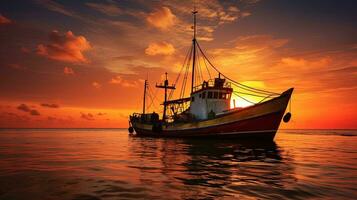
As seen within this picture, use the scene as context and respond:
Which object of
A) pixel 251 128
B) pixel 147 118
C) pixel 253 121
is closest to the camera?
pixel 253 121

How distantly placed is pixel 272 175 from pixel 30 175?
9284mm

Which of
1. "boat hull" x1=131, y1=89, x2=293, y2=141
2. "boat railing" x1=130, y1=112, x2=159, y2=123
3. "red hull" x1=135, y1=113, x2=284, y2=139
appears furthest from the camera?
"boat railing" x1=130, y1=112, x2=159, y2=123

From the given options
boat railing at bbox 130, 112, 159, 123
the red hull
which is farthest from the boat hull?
boat railing at bbox 130, 112, 159, 123

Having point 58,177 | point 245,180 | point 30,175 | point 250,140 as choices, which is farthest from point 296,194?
point 250,140

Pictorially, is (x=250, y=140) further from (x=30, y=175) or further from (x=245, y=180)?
(x=30, y=175)

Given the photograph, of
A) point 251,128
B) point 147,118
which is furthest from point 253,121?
point 147,118

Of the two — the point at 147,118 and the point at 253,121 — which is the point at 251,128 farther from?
the point at 147,118

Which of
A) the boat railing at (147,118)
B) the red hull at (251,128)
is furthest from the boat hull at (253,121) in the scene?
the boat railing at (147,118)

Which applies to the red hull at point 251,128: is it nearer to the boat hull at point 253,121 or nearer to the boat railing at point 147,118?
the boat hull at point 253,121

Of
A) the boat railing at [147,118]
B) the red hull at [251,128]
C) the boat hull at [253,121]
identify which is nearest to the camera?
the boat hull at [253,121]

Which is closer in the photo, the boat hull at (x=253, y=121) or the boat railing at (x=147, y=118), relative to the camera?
the boat hull at (x=253, y=121)

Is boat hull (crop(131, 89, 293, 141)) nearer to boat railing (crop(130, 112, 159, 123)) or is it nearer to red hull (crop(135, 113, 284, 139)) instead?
red hull (crop(135, 113, 284, 139))

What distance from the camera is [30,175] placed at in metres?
10.4

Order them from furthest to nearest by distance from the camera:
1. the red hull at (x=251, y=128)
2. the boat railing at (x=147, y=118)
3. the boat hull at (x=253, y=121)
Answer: the boat railing at (x=147, y=118) < the red hull at (x=251, y=128) < the boat hull at (x=253, y=121)
